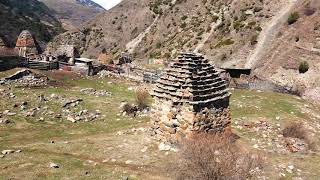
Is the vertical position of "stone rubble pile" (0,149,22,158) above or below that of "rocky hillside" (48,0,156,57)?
below

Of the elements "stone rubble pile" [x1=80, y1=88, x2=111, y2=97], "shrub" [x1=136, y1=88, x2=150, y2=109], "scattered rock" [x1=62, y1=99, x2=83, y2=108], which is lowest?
"scattered rock" [x1=62, y1=99, x2=83, y2=108]

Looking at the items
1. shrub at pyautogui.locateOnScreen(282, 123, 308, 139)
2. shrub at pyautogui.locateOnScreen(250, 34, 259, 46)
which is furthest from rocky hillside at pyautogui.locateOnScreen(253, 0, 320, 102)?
shrub at pyautogui.locateOnScreen(282, 123, 308, 139)

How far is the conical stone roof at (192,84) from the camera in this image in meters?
17.9

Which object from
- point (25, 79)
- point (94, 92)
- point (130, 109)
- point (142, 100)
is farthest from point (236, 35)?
point (130, 109)

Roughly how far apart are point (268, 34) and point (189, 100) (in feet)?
128

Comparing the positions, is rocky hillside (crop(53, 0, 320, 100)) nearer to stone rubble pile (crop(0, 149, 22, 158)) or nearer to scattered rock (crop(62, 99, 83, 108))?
scattered rock (crop(62, 99, 83, 108))

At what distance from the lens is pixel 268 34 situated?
5453 cm

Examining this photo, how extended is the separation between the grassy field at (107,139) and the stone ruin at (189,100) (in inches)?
40.6

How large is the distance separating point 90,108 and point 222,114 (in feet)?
34.0

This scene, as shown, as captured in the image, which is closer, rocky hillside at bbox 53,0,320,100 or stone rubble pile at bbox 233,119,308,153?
stone rubble pile at bbox 233,119,308,153

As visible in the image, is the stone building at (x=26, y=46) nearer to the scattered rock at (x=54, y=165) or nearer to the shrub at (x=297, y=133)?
the shrub at (x=297, y=133)

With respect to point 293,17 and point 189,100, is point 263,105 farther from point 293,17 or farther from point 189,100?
point 293,17

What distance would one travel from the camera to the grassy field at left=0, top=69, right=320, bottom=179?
1566 cm

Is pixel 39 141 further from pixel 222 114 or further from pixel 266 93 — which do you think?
pixel 266 93
